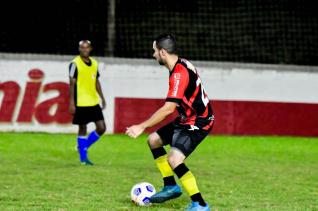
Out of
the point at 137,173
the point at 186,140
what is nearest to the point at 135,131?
the point at 186,140

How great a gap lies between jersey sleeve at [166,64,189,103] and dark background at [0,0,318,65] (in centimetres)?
1309

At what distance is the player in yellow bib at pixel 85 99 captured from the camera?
13.6 metres

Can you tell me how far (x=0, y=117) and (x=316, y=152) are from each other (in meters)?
7.39

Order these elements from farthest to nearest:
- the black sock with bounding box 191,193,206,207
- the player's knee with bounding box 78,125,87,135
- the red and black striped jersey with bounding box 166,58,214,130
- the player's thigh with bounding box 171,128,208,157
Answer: the player's knee with bounding box 78,125,87,135, the player's thigh with bounding box 171,128,208,157, the red and black striped jersey with bounding box 166,58,214,130, the black sock with bounding box 191,193,206,207

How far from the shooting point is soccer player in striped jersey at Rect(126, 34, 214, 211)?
8359mm

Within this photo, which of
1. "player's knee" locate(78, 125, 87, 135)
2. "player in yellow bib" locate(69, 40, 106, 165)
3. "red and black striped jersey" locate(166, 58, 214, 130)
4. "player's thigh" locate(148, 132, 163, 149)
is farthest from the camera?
"player's knee" locate(78, 125, 87, 135)

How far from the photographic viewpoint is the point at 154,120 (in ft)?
26.9

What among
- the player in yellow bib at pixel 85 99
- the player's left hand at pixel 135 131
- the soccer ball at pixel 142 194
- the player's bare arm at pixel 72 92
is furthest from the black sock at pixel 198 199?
the player's bare arm at pixel 72 92

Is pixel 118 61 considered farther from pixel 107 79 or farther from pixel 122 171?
pixel 122 171

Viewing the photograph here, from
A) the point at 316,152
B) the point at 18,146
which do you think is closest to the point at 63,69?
the point at 18,146

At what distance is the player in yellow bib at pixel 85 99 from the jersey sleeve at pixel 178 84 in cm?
531


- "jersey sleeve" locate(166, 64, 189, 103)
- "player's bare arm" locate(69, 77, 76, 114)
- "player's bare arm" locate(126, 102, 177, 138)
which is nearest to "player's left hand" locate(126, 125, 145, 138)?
"player's bare arm" locate(126, 102, 177, 138)

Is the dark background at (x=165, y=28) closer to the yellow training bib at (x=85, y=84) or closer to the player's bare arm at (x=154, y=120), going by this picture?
the yellow training bib at (x=85, y=84)

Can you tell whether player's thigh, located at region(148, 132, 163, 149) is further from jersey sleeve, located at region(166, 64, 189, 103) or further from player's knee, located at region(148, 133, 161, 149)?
jersey sleeve, located at region(166, 64, 189, 103)
